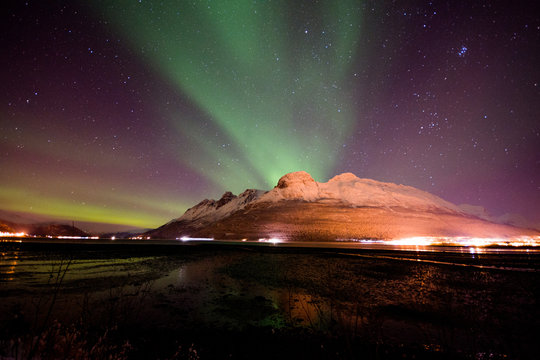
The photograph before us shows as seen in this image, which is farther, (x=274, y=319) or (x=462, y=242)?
(x=462, y=242)

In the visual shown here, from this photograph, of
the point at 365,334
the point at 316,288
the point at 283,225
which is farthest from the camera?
the point at 283,225

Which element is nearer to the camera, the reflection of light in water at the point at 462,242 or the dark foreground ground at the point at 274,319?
the dark foreground ground at the point at 274,319

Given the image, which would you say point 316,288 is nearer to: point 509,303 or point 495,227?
point 509,303

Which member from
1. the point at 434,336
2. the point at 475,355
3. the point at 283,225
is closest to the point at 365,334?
the point at 434,336

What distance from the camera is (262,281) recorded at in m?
16.5

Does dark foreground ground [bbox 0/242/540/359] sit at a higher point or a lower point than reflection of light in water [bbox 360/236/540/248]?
lower

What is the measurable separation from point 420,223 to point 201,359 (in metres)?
191

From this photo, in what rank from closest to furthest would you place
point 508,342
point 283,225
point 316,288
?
point 508,342 < point 316,288 < point 283,225

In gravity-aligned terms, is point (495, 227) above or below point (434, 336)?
above

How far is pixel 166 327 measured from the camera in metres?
8.16

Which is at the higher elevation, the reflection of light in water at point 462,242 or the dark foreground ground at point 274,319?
the reflection of light in water at point 462,242

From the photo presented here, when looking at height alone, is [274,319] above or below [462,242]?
below

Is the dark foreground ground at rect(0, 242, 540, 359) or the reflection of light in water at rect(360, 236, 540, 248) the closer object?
the dark foreground ground at rect(0, 242, 540, 359)

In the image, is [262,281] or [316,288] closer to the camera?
[316,288]
